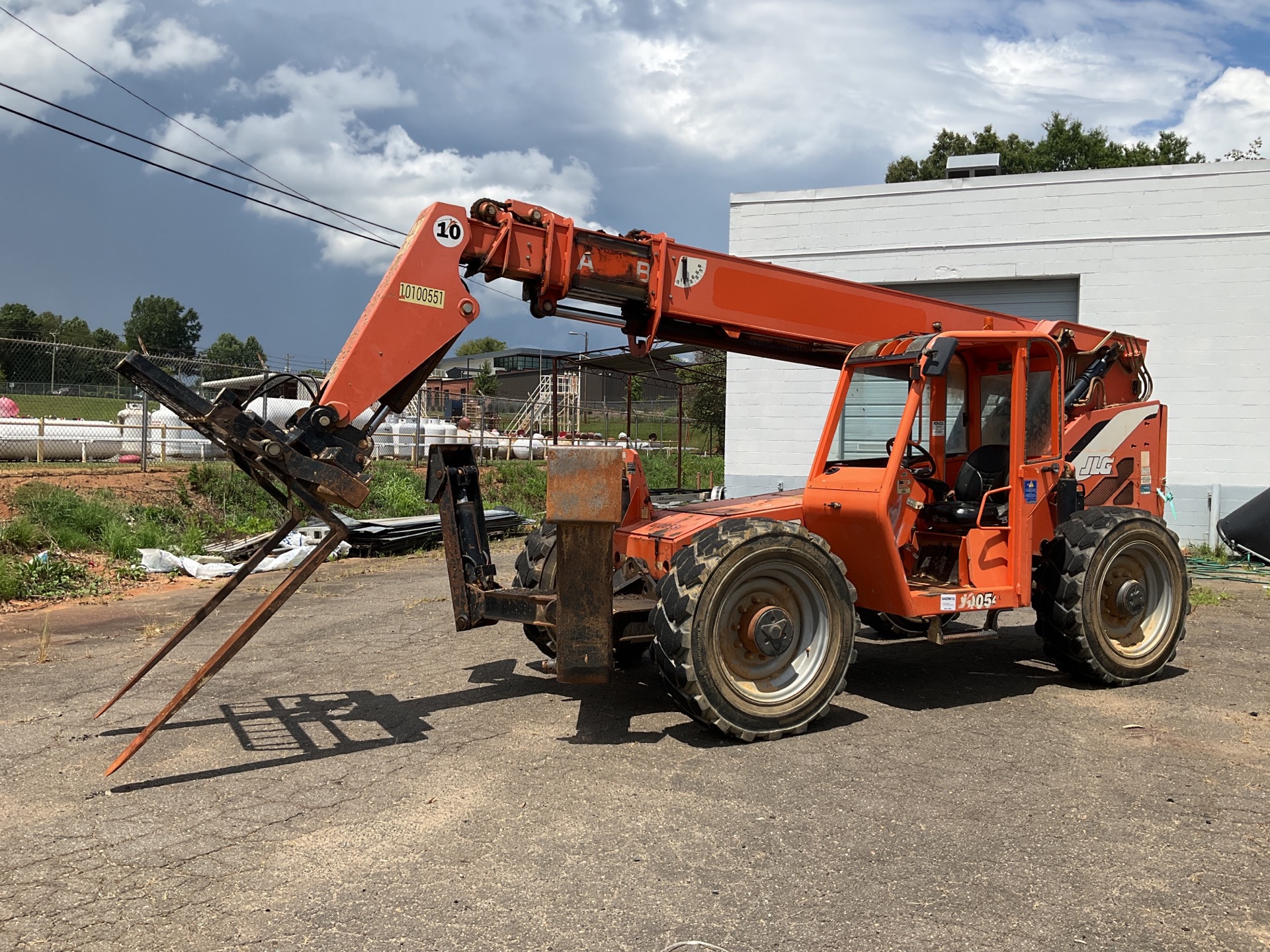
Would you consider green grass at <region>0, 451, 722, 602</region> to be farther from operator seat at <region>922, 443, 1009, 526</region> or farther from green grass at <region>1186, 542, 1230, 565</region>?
green grass at <region>1186, 542, 1230, 565</region>

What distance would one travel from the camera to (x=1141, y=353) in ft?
27.9

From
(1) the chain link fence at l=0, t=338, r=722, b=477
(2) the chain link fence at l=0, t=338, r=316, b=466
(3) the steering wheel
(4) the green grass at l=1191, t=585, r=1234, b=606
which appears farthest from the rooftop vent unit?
(2) the chain link fence at l=0, t=338, r=316, b=466

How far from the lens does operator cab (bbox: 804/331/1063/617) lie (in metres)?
6.70

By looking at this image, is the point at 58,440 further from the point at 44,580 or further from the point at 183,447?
the point at 44,580

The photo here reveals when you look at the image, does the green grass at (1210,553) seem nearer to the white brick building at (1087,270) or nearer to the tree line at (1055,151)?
the white brick building at (1087,270)

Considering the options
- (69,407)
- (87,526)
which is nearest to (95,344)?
(69,407)

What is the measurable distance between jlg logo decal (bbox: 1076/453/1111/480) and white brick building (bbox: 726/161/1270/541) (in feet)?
26.1

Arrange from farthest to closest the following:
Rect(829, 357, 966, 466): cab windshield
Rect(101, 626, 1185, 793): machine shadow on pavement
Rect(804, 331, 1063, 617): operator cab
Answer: Rect(829, 357, 966, 466): cab windshield, Rect(804, 331, 1063, 617): operator cab, Rect(101, 626, 1185, 793): machine shadow on pavement

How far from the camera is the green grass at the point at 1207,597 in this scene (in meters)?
11.2

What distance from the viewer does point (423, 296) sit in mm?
6055

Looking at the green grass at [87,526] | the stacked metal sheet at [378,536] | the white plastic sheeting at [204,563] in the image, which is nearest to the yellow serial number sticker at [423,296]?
the white plastic sheeting at [204,563]

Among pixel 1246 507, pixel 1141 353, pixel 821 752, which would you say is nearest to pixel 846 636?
pixel 821 752

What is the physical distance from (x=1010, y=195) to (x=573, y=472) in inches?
478

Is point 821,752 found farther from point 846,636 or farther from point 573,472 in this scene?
point 573,472
